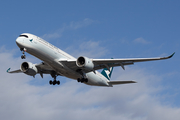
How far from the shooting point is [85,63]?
3238 centimetres

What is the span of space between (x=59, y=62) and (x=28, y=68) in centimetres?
547

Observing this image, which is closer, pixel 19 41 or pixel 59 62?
pixel 19 41

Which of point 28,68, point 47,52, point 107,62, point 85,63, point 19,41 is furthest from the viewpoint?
point 28,68

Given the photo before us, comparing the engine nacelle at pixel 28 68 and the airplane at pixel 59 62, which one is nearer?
the airplane at pixel 59 62

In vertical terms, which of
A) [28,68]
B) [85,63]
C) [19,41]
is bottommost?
[85,63]

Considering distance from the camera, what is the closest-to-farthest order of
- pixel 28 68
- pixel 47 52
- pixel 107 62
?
1. pixel 47 52
2. pixel 107 62
3. pixel 28 68

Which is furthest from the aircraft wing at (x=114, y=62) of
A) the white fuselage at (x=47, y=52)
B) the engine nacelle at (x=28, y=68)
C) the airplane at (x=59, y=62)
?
the engine nacelle at (x=28, y=68)

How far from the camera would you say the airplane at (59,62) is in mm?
30188

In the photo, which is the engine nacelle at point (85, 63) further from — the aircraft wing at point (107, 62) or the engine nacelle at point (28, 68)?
the engine nacelle at point (28, 68)

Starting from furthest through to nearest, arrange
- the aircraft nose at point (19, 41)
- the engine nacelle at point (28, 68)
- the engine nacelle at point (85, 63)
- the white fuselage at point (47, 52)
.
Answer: the engine nacelle at point (28, 68), the engine nacelle at point (85, 63), the white fuselage at point (47, 52), the aircraft nose at point (19, 41)

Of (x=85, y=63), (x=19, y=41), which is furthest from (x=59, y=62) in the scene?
(x=19, y=41)

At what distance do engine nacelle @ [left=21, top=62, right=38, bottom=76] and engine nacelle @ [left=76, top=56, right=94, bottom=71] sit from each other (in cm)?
688

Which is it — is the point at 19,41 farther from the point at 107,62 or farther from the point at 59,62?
the point at 107,62

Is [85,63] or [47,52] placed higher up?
[47,52]
